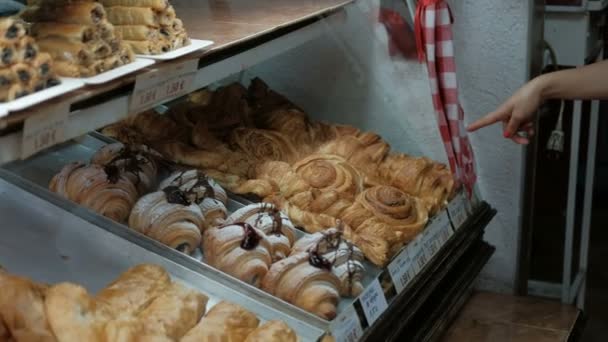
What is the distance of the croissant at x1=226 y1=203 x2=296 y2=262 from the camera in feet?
7.23

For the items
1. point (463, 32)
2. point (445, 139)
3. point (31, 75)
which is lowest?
point (445, 139)

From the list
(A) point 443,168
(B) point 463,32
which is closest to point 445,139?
(A) point 443,168

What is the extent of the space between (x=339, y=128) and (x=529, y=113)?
2.31 ft

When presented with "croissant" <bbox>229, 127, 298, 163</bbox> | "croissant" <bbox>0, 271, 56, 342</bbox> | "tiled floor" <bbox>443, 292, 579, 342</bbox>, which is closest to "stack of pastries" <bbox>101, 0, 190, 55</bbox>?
"croissant" <bbox>0, 271, 56, 342</bbox>

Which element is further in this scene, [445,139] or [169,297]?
[445,139]

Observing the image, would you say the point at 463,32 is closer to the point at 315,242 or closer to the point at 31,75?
the point at 315,242

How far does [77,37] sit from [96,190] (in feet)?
1.94

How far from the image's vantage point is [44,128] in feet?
5.01

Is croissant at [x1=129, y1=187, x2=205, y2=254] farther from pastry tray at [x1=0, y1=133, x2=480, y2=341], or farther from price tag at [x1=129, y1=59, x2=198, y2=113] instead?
price tag at [x1=129, y1=59, x2=198, y2=113]

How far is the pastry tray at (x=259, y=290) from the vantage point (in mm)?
2021

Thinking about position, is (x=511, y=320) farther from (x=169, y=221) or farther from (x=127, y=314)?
(x=127, y=314)

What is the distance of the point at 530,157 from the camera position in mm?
3352

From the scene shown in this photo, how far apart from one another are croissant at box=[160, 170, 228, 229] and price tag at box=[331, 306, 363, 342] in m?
0.44

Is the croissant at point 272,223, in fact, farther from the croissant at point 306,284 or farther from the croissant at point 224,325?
the croissant at point 224,325
